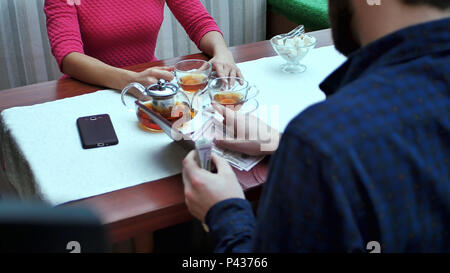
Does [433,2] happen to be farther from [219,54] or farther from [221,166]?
[219,54]

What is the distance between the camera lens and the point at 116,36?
1.59 metres

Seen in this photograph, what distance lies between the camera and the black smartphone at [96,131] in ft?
3.44

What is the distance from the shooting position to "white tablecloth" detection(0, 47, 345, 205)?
3.10 ft

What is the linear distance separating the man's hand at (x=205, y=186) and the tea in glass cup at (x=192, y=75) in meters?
0.43

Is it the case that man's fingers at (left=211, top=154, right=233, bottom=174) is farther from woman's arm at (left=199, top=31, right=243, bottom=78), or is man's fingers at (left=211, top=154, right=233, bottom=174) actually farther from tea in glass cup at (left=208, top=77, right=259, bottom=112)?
woman's arm at (left=199, top=31, right=243, bottom=78)

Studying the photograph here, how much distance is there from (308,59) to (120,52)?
63 cm

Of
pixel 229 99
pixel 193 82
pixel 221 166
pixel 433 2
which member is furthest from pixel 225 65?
pixel 433 2

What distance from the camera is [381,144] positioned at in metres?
0.52

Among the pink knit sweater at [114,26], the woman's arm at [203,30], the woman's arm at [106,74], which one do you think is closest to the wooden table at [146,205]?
the woman's arm at [106,74]

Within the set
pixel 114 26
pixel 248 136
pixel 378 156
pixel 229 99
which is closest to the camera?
pixel 378 156

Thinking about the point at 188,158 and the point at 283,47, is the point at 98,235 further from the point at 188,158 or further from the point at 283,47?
the point at 283,47

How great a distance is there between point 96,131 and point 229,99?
324mm
